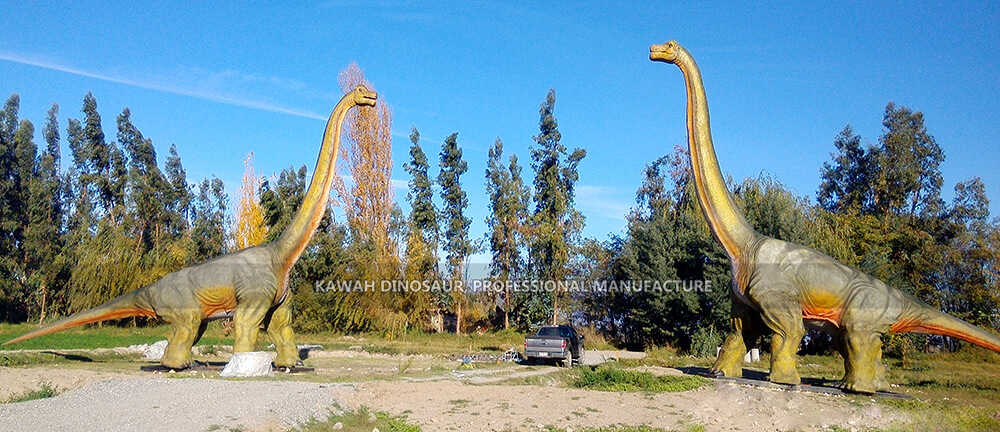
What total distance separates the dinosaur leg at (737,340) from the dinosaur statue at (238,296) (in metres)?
8.53

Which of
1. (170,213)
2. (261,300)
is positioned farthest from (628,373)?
(170,213)

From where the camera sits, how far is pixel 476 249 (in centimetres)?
3419

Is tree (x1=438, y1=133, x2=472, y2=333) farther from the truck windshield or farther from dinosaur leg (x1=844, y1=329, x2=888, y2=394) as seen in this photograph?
dinosaur leg (x1=844, y1=329, x2=888, y2=394)

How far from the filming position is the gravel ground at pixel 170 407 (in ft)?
24.5

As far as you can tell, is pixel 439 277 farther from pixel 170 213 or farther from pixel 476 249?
pixel 170 213

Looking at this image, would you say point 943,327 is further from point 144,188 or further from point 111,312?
point 144,188

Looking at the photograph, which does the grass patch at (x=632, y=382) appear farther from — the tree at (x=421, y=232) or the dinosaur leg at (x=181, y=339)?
the tree at (x=421, y=232)

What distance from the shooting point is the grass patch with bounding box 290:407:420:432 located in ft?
27.3

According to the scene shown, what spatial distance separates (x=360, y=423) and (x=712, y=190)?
7.66 metres

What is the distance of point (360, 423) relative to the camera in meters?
8.80

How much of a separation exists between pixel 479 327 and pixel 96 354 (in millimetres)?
19888

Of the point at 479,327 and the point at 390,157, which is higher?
the point at 390,157

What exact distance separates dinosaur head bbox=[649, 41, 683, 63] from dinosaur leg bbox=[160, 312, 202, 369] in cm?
1052

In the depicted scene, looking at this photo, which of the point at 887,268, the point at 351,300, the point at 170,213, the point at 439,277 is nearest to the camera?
the point at 887,268
